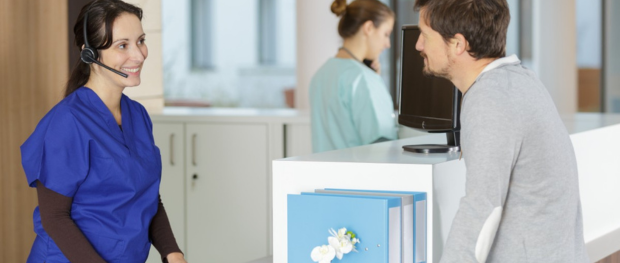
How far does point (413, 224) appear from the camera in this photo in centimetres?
179

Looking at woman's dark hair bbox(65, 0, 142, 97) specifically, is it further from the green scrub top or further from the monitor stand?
the green scrub top

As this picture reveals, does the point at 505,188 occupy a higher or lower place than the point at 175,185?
higher

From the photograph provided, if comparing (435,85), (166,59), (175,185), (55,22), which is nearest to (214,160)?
(175,185)

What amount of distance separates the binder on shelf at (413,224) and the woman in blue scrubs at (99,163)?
489 mm

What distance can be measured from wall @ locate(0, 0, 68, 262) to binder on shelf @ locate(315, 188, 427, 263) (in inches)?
59.6

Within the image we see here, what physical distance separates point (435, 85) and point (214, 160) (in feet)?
7.14

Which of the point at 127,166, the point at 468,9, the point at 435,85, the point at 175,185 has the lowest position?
the point at 175,185

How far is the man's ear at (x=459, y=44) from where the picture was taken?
152cm

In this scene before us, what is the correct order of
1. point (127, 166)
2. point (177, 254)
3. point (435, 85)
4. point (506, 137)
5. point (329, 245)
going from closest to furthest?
point (506, 137) → point (329, 245) → point (127, 166) → point (177, 254) → point (435, 85)

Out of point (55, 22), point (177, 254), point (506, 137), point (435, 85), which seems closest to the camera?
point (506, 137)

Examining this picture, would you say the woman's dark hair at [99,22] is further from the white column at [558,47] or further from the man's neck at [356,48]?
the white column at [558,47]

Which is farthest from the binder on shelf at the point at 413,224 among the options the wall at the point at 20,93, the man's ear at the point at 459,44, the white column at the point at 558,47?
the white column at the point at 558,47

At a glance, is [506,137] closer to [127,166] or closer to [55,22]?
[127,166]

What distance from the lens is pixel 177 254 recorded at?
6.59 ft
